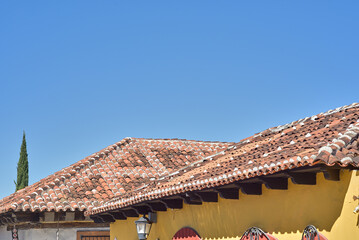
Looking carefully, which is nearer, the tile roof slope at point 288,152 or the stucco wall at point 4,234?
the tile roof slope at point 288,152

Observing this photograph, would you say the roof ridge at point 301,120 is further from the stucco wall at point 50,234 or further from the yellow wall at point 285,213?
the stucco wall at point 50,234

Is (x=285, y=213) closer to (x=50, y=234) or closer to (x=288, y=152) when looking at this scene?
(x=288, y=152)

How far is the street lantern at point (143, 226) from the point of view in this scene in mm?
11578

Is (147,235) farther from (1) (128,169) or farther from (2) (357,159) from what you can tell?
(2) (357,159)

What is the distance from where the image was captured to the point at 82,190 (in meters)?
15.5

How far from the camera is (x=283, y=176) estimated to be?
7555 millimetres

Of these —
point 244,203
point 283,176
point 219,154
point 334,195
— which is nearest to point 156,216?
point 219,154

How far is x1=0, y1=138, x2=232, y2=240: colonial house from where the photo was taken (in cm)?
1464

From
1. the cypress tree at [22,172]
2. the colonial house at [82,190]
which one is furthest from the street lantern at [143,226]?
the cypress tree at [22,172]

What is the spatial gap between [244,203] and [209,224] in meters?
1.19

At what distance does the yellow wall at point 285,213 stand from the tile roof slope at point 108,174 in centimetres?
462

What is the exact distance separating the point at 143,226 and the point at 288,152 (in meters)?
4.87

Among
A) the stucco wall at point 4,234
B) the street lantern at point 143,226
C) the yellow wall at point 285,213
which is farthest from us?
the stucco wall at point 4,234

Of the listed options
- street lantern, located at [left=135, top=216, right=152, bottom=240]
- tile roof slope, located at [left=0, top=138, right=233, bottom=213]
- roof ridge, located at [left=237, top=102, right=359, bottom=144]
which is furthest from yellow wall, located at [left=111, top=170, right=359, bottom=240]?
tile roof slope, located at [left=0, top=138, right=233, bottom=213]
